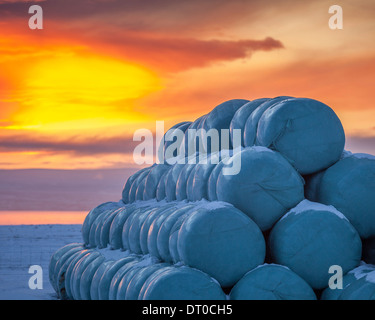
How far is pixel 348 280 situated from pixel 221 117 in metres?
2.98

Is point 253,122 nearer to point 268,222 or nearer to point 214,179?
point 214,179

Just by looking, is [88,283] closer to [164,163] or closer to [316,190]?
[164,163]

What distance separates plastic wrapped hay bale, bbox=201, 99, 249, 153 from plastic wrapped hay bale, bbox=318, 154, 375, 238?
1.93m

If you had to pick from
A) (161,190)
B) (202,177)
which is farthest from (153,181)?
(202,177)

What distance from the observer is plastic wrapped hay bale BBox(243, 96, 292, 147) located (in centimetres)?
647

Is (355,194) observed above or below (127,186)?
above

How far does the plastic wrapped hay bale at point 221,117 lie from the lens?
25.1 ft

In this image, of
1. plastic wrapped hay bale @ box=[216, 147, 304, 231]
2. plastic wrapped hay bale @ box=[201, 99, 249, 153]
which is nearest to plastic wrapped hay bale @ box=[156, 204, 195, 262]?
plastic wrapped hay bale @ box=[216, 147, 304, 231]

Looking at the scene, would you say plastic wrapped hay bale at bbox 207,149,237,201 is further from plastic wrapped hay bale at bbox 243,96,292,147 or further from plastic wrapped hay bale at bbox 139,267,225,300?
plastic wrapped hay bale at bbox 139,267,225,300

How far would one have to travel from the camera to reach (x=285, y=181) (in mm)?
5719

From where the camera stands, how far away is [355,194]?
591 cm

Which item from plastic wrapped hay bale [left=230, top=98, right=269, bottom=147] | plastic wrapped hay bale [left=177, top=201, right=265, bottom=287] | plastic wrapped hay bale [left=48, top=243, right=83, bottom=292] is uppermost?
plastic wrapped hay bale [left=230, top=98, right=269, bottom=147]
